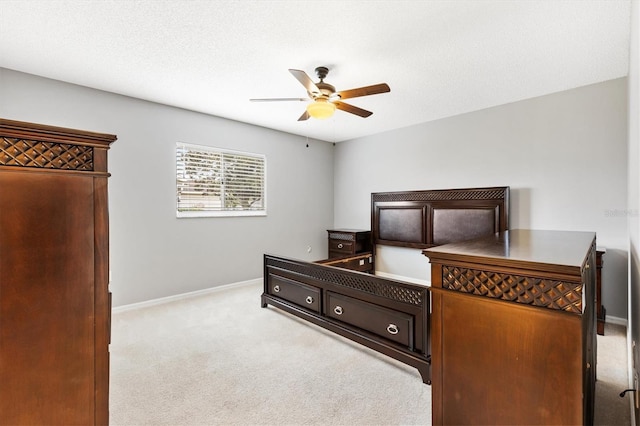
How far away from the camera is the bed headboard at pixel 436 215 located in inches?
147

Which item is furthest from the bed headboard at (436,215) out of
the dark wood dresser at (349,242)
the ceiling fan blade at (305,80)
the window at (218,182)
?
the ceiling fan blade at (305,80)

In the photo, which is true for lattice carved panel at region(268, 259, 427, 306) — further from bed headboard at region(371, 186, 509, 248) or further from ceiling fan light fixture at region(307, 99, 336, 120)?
bed headboard at region(371, 186, 509, 248)

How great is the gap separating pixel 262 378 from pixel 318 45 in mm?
2530

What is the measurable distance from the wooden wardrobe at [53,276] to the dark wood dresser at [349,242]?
411cm

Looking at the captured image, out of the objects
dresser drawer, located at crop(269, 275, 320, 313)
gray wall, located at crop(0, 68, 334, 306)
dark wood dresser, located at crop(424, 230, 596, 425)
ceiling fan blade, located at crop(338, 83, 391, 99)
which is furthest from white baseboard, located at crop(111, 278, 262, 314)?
dark wood dresser, located at crop(424, 230, 596, 425)

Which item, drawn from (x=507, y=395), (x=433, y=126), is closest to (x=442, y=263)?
(x=507, y=395)

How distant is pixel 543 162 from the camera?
348cm

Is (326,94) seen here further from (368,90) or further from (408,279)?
(408,279)

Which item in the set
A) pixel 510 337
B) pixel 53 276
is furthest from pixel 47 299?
pixel 510 337

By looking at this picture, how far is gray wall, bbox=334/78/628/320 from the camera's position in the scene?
3.04m

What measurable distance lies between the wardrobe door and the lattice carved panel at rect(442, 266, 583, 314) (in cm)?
118

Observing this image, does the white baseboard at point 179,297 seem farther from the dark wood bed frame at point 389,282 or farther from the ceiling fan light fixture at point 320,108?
the ceiling fan light fixture at point 320,108

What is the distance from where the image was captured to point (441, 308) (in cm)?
103

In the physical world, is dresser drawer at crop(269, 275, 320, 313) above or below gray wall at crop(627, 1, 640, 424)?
below
